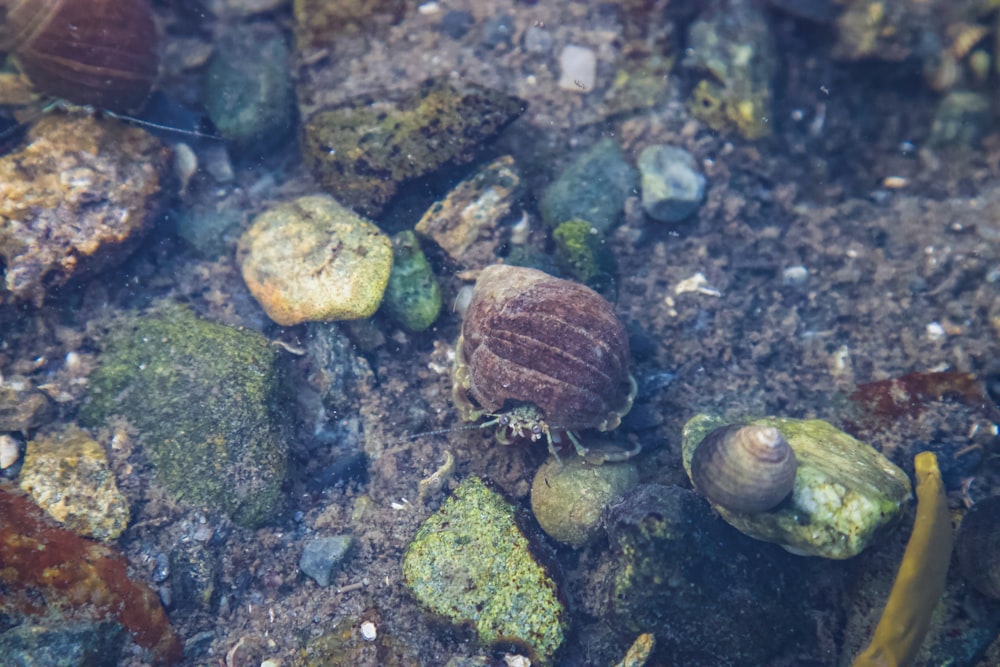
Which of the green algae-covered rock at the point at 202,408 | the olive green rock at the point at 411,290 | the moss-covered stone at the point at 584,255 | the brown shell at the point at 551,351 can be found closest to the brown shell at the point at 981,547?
the brown shell at the point at 551,351

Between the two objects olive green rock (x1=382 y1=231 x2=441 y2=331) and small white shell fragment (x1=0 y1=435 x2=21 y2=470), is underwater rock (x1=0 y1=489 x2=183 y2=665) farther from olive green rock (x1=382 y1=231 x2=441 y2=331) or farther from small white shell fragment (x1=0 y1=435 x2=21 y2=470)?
olive green rock (x1=382 y1=231 x2=441 y2=331)

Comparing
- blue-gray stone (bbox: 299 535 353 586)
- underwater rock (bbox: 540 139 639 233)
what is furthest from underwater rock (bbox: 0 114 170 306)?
underwater rock (bbox: 540 139 639 233)

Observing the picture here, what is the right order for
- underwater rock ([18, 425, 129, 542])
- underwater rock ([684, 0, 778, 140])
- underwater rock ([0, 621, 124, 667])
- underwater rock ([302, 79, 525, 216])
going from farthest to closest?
underwater rock ([684, 0, 778, 140]), underwater rock ([302, 79, 525, 216]), underwater rock ([18, 425, 129, 542]), underwater rock ([0, 621, 124, 667])

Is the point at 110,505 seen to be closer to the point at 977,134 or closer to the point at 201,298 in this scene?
the point at 201,298

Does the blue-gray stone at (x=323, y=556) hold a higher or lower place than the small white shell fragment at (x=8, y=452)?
lower

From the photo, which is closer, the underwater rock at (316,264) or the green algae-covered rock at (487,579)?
the green algae-covered rock at (487,579)

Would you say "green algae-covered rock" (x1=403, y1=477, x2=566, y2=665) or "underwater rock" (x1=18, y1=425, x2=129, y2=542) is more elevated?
"underwater rock" (x1=18, y1=425, x2=129, y2=542)

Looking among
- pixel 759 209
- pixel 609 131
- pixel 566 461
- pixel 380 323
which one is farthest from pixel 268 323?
pixel 759 209

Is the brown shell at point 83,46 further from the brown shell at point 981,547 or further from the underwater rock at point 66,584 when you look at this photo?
the brown shell at point 981,547
